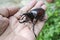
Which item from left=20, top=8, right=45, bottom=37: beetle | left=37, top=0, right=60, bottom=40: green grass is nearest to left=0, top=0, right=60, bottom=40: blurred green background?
left=37, top=0, right=60, bottom=40: green grass

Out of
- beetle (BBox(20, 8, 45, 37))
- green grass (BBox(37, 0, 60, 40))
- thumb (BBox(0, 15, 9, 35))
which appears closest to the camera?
thumb (BBox(0, 15, 9, 35))

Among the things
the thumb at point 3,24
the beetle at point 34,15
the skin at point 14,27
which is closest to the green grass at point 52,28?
the beetle at point 34,15

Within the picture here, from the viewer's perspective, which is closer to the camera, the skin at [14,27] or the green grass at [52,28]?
the skin at [14,27]

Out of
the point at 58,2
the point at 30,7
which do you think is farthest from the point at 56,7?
the point at 30,7

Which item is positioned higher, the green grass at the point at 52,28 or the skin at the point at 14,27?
the skin at the point at 14,27

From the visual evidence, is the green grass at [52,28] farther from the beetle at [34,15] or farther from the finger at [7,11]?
the finger at [7,11]

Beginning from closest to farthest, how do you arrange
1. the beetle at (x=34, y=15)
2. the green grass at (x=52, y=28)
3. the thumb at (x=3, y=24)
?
the thumb at (x=3, y=24), the beetle at (x=34, y=15), the green grass at (x=52, y=28)

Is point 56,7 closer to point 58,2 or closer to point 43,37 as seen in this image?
point 58,2

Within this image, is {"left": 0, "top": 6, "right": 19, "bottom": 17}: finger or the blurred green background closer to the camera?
{"left": 0, "top": 6, "right": 19, "bottom": 17}: finger

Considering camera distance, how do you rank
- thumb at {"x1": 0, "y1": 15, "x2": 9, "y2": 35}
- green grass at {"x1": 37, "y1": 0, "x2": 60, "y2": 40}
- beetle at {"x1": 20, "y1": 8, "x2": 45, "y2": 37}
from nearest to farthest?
1. thumb at {"x1": 0, "y1": 15, "x2": 9, "y2": 35}
2. beetle at {"x1": 20, "y1": 8, "x2": 45, "y2": 37}
3. green grass at {"x1": 37, "y1": 0, "x2": 60, "y2": 40}

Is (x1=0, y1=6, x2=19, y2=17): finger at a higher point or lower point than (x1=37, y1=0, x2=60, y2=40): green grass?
higher

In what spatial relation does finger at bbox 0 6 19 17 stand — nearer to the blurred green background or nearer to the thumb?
the thumb

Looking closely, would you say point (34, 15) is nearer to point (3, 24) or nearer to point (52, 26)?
point (3, 24)
